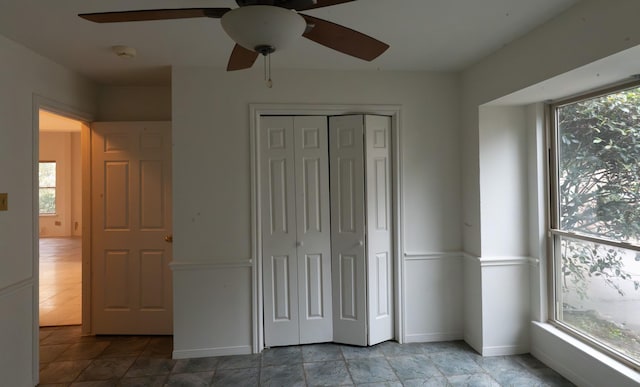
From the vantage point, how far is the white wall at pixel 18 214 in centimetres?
232

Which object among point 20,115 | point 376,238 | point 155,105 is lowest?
point 376,238

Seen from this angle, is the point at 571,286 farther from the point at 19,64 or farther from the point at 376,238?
the point at 19,64

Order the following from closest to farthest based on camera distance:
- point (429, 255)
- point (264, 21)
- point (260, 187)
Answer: point (264, 21) → point (260, 187) → point (429, 255)

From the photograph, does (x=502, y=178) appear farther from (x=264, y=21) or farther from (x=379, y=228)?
(x=264, y=21)

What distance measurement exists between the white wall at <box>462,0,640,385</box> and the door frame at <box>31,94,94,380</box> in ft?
10.8

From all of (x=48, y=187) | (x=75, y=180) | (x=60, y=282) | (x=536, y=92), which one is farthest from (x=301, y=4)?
(x=48, y=187)

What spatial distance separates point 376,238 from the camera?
123 inches

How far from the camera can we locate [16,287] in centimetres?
239

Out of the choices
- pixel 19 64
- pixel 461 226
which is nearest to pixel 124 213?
pixel 19 64

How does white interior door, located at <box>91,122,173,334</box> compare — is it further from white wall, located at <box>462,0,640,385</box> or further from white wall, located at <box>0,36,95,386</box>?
white wall, located at <box>462,0,640,385</box>

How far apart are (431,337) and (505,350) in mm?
577

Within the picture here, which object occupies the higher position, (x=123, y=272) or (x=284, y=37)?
(x=284, y=37)

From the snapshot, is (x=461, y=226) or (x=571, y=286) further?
(x=461, y=226)

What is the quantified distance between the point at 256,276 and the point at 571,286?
240 cm
